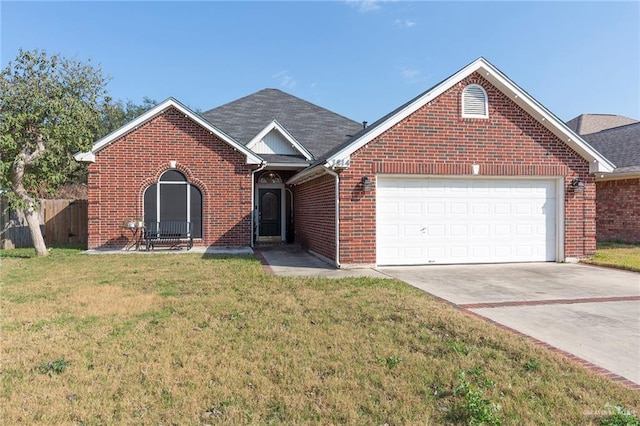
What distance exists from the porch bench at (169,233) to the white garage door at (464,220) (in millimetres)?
6804

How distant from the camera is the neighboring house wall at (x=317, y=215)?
418 inches

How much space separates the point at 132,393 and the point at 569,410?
3497 millimetres

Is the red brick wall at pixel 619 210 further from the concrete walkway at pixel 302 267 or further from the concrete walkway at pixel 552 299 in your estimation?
the concrete walkway at pixel 302 267

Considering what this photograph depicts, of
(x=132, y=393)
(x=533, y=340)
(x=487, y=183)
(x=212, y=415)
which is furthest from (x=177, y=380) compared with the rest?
(x=487, y=183)

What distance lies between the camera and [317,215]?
483 inches

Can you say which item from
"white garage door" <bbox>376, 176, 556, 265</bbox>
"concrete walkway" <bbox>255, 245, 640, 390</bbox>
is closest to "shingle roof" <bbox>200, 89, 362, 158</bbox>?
"white garage door" <bbox>376, 176, 556, 265</bbox>

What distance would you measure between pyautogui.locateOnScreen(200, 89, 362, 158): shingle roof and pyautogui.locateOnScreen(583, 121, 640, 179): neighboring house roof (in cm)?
1093

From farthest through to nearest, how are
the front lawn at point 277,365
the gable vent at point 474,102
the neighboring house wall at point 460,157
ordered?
1. the gable vent at point 474,102
2. the neighboring house wall at point 460,157
3. the front lawn at point 277,365

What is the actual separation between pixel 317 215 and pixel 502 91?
6.00m

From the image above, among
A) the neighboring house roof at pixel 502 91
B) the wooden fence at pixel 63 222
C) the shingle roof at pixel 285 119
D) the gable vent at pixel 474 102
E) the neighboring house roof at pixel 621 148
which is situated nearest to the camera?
the neighboring house roof at pixel 502 91

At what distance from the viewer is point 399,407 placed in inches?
127

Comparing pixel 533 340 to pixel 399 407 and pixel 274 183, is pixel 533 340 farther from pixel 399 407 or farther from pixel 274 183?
pixel 274 183

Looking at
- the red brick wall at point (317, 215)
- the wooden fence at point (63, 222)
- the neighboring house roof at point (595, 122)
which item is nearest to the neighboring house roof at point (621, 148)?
the neighboring house roof at point (595, 122)

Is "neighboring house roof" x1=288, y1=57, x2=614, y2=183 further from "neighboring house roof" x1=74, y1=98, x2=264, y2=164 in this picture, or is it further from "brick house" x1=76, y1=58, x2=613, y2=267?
"neighboring house roof" x1=74, y1=98, x2=264, y2=164
